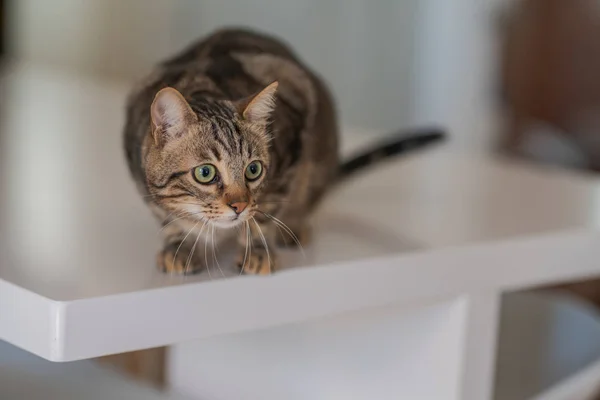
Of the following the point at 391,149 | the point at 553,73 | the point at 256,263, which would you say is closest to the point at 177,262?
the point at 256,263

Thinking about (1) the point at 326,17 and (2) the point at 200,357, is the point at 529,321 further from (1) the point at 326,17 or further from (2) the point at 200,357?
(1) the point at 326,17

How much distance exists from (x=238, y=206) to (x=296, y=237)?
0.20 metres

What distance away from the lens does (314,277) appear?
2.26ft

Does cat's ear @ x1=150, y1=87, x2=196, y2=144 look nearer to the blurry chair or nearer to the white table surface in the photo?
the white table surface

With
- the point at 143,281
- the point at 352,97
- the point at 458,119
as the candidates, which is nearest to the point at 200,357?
the point at 143,281

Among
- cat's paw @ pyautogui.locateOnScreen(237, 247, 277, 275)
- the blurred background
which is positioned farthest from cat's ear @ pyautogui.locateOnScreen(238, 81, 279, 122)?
the blurred background

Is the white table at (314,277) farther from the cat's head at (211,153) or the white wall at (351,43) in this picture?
the white wall at (351,43)

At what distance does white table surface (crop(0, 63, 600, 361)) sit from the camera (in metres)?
0.60

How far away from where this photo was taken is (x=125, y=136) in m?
0.71

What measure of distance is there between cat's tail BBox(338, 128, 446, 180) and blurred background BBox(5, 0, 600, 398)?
1037 mm

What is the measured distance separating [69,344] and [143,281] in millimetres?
91

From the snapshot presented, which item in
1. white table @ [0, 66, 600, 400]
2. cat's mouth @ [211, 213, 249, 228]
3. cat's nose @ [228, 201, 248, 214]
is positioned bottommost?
white table @ [0, 66, 600, 400]

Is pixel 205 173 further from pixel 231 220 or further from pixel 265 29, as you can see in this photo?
pixel 265 29

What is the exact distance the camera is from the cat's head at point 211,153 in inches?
22.6
